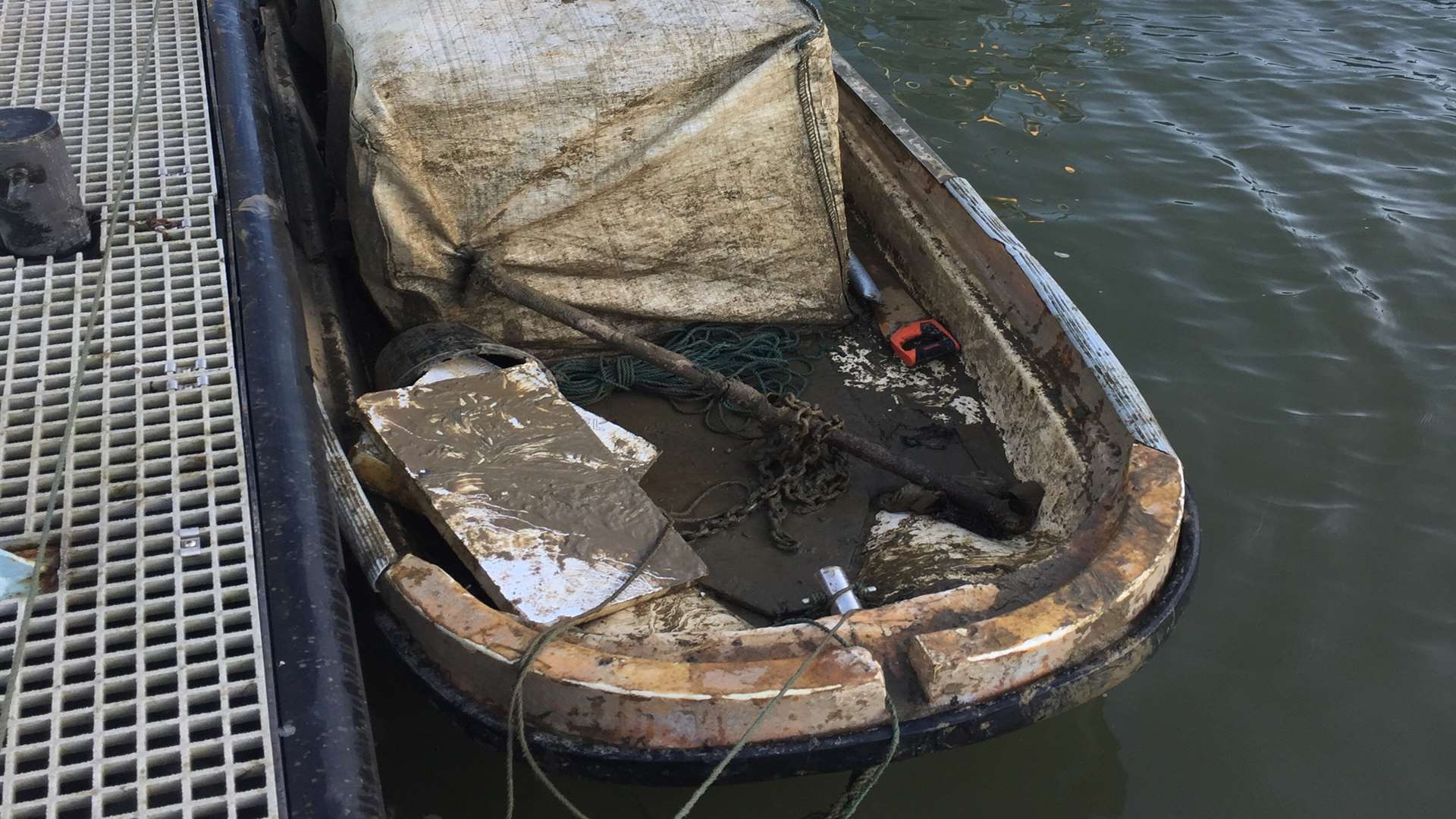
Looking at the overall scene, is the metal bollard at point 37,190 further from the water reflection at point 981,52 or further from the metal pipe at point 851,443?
the water reflection at point 981,52

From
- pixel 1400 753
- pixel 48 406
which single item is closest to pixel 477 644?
pixel 48 406

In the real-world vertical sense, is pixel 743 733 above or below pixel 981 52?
below

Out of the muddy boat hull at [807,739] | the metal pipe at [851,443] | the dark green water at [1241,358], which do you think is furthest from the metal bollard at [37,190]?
the dark green water at [1241,358]

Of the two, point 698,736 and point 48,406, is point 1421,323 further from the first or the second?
point 48,406

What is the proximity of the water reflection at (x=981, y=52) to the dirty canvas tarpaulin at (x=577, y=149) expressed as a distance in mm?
3740

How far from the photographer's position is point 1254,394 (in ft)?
17.1

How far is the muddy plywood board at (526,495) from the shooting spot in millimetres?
3145

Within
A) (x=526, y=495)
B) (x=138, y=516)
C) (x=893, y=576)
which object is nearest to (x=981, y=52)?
(x=893, y=576)

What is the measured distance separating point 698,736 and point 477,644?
0.62 meters

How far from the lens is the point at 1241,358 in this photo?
5453 millimetres

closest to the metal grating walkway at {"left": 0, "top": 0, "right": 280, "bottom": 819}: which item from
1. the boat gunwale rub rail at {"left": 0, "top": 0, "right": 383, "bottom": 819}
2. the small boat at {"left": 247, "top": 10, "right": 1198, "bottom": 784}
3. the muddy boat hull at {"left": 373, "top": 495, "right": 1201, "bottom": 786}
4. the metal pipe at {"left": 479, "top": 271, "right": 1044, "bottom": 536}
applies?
the boat gunwale rub rail at {"left": 0, "top": 0, "right": 383, "bottom": 819}

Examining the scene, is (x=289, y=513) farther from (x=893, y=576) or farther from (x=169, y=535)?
(x=893, y=576)

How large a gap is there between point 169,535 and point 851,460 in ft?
8.11

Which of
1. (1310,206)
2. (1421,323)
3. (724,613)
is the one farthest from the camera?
(1310,206)
